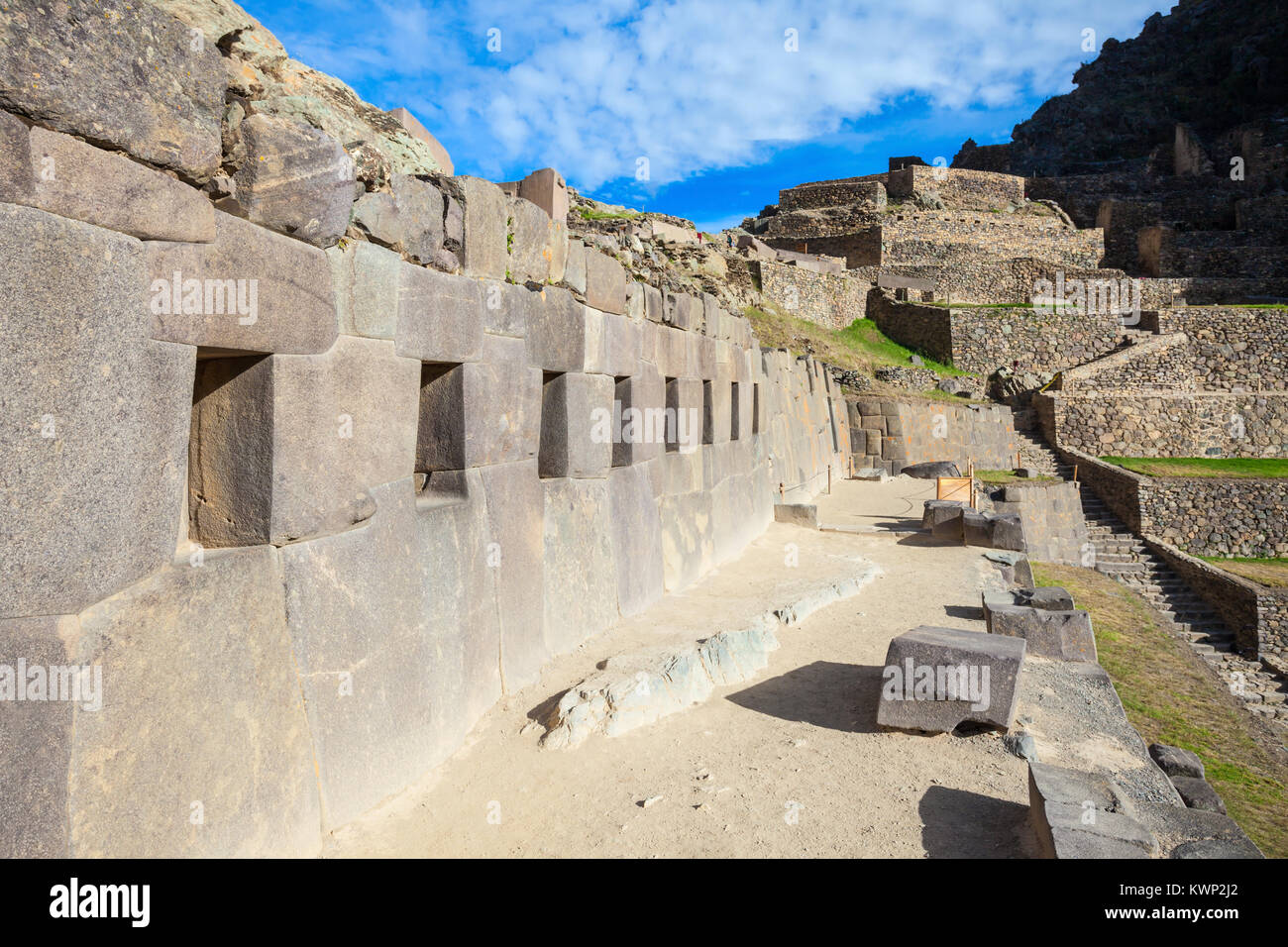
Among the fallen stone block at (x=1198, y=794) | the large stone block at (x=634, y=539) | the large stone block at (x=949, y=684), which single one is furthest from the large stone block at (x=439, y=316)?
the fallen stone block at (x=1198, y=794)

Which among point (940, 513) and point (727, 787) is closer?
point (727, 787)

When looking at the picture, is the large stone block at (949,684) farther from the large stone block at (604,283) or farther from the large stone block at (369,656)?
the large stone block at (604,283)

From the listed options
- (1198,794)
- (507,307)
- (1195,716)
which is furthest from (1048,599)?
(507,307)

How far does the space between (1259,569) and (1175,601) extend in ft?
8.47

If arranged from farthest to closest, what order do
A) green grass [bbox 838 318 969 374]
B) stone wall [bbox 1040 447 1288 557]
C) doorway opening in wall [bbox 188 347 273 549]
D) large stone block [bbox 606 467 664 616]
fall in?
green grass [bbox 838 318 969 374]
stone wall [bbox 1040 447 1288 557]
large stone block [bbox 606 467 664 616]
doorway opening in wall [bbox 188 347 273 549]

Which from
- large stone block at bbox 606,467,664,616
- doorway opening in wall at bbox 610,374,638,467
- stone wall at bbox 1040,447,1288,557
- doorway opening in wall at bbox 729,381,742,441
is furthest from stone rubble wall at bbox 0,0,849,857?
stone wall at bbox 1040,447,1288,557

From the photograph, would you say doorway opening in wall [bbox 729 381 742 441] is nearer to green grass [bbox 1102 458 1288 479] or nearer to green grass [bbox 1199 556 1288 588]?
green grass [bbox 1199 556 1288 588]

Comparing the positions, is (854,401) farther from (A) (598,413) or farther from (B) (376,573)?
(B) (376,573)

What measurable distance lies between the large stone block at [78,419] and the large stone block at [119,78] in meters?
0.29

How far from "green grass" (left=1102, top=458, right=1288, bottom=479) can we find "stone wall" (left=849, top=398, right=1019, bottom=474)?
321 centimetres

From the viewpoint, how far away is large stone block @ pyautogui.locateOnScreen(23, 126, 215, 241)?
2.17 m

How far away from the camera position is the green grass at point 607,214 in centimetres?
2251

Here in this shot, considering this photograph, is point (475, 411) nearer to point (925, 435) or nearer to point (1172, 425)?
point (925, 435)

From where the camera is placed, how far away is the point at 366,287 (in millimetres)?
3555
